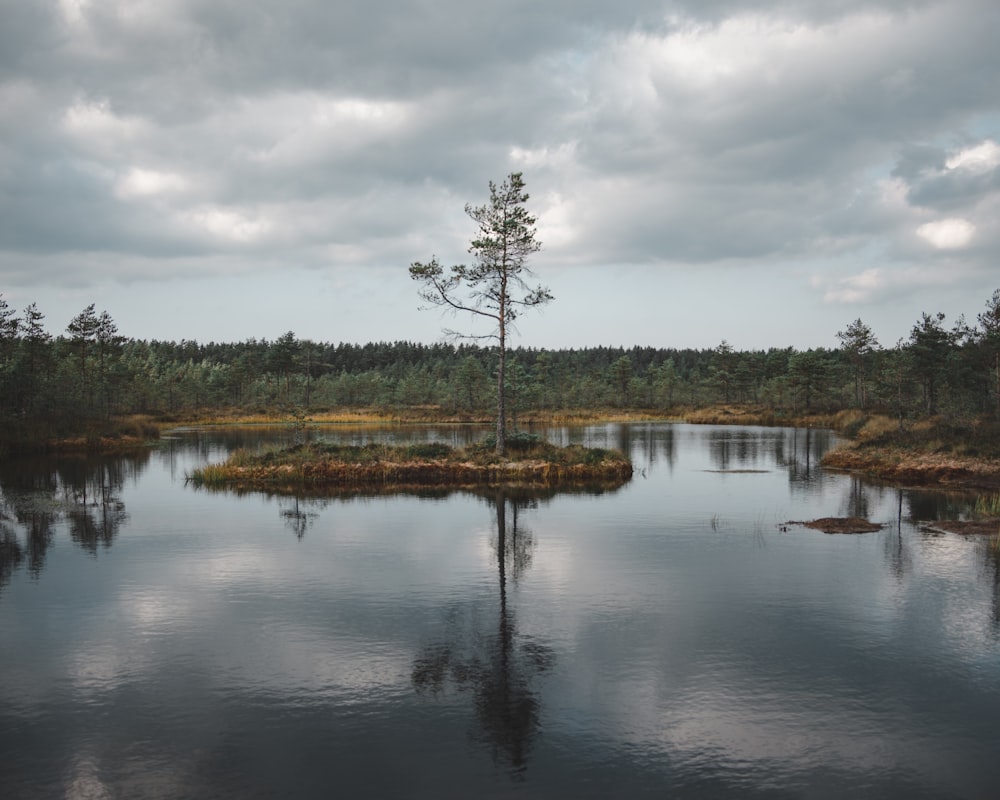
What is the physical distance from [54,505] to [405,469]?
1622 cm

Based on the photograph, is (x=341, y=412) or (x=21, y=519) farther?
(x=341, y=412)

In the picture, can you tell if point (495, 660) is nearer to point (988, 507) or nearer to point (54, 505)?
point (988, 507)

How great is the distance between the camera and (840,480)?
40.2 m

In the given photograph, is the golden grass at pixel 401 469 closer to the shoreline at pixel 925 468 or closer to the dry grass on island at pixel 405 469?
the dry grass on island at pixel 405 469

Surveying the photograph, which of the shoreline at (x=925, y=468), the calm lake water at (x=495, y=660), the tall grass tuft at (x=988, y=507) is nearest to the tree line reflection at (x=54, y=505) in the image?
the calm lake water at (x=495, y=660)

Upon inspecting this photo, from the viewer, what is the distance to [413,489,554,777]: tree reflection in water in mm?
10719

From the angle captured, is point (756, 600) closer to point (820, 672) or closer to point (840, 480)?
point (820, 672)

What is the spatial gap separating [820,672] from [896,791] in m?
3.79

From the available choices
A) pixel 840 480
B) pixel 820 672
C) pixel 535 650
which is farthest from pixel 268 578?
pixel 840 480

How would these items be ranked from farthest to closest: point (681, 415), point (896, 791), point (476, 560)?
point (681, 415) → point (476, 560) → point (896, 791)

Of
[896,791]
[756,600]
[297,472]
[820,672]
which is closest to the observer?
[896,791]

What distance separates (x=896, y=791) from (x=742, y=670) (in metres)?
3.87

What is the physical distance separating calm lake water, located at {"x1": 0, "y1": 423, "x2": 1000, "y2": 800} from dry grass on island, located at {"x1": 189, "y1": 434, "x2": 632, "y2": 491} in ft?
36.8

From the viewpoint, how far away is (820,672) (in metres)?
13.1
